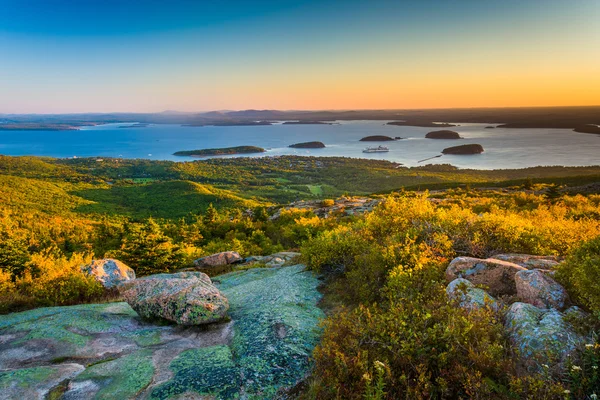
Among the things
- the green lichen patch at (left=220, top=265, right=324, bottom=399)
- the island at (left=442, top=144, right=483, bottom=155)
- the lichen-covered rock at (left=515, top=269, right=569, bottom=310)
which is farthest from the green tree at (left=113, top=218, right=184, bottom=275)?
the island at (left=442, top=144, right=483, bottom=155)

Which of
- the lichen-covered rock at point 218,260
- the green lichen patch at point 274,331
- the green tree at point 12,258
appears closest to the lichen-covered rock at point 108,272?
the green tree at point 12,258

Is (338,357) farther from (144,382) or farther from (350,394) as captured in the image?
(144,382)

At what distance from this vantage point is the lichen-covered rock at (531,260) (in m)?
9.41

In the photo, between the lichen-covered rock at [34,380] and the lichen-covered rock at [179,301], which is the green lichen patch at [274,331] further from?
the lichen-covered rock at [34,380]

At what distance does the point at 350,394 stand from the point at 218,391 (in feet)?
8.69

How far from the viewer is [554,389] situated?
14.4ft

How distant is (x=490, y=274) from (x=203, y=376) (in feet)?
26.2

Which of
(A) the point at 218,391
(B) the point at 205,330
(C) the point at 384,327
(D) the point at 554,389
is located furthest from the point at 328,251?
(D) the point at 554,389

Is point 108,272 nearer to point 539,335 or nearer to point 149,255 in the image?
point 149,255

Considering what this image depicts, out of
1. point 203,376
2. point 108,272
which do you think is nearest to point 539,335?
point 203,376

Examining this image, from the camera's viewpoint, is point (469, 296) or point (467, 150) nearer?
point (469, 296)

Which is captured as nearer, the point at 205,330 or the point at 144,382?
the point at 144,382

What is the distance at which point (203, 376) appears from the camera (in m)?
6.50

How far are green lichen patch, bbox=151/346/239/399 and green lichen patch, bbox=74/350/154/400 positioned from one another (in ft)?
1.52
